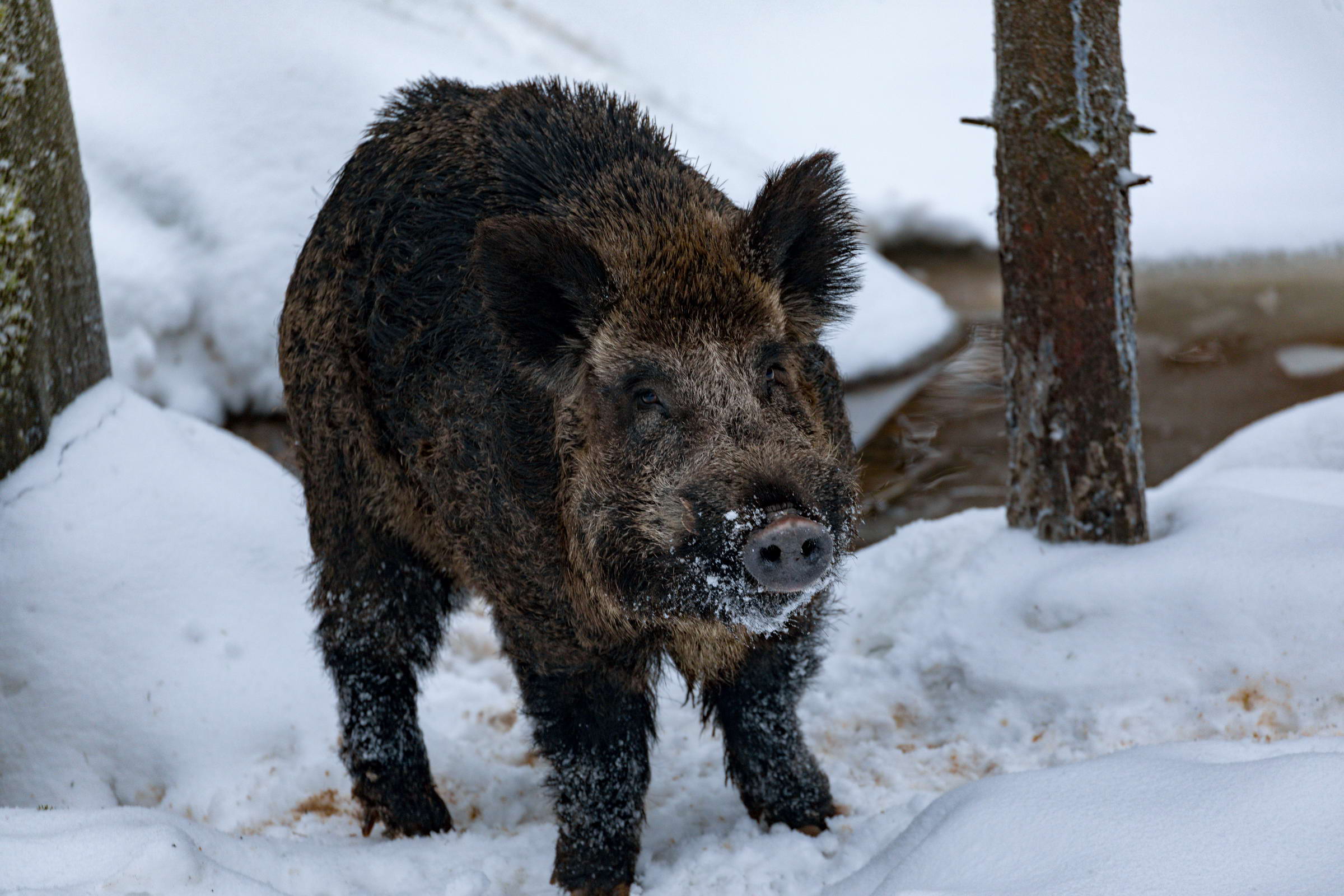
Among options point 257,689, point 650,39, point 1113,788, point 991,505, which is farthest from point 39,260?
point 650,39

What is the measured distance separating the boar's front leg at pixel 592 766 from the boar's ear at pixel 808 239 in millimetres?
1069

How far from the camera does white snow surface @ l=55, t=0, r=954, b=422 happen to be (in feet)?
22.3

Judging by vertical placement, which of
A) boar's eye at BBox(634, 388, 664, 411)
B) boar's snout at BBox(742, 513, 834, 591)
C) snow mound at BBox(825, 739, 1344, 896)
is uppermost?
boar's eye at BBox(634, 388, 664, 411)

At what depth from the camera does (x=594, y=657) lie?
303 cm

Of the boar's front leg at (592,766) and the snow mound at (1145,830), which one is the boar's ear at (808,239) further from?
the snow mound at (1145,830)

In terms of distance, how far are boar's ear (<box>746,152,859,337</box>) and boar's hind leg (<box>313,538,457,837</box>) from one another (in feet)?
4.88

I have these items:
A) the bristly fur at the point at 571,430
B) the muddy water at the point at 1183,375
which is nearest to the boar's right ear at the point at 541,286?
the bristly fur at the point at 571,430

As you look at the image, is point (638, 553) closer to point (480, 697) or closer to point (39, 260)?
point (480, 697)

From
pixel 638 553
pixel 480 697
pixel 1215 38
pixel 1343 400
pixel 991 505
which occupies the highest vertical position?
pixel 1215 38

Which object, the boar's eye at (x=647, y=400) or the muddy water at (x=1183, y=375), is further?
the muddy water at (x=1183, y=375)

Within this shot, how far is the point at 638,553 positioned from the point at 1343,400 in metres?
→ 3.55

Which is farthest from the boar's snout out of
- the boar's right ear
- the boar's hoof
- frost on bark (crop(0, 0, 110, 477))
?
frost on bark (crop(0, 0, 110, 477))

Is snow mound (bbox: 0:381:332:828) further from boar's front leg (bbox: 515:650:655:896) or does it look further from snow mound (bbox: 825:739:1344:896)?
snow mound (bbox: 825:739:1344:896)

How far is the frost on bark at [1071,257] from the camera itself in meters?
3.99
